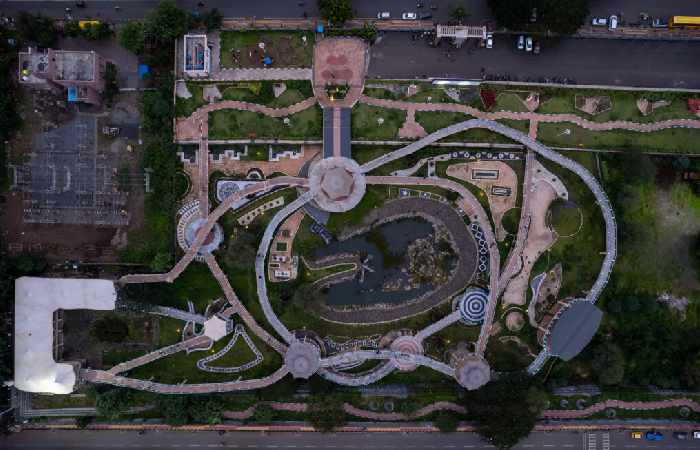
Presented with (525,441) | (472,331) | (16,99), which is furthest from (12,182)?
(525,441)

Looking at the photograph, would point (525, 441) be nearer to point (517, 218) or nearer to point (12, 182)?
point (517, 218)

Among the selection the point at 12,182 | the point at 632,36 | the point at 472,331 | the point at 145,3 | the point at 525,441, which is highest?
the point at 145,3

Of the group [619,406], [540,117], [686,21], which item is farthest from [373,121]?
[619,406]

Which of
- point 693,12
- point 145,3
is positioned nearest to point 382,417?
point 145,3

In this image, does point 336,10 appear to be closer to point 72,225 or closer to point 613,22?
point 613,22

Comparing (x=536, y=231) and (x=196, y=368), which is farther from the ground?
(x=536, y=231)

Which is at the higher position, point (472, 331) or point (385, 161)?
point (385, 161)

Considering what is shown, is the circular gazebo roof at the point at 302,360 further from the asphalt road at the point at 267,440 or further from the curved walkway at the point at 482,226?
the curved walkway at the point at 482,226
